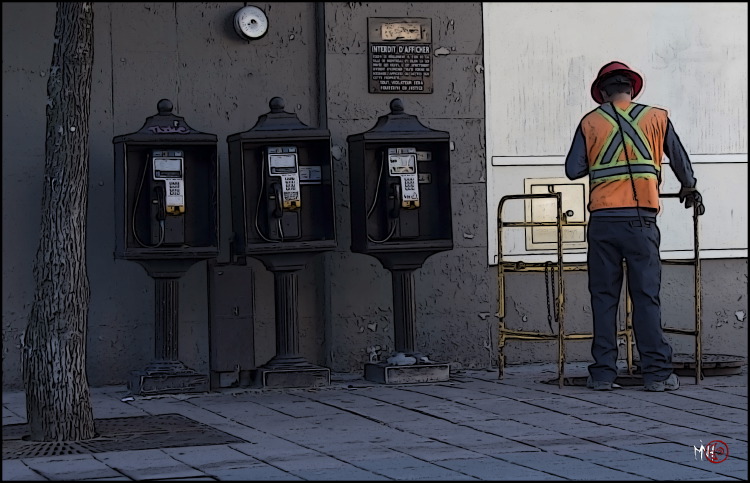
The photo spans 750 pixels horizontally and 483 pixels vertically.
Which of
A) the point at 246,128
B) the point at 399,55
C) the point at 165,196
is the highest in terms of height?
the point at 399,55

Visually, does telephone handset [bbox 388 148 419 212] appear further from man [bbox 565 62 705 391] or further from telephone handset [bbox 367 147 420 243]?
man [bbox 565 62 705 391]

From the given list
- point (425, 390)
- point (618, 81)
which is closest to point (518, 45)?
point (618, 81)

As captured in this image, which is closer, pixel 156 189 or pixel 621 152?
pixel 621 152

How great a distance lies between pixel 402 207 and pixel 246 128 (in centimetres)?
133

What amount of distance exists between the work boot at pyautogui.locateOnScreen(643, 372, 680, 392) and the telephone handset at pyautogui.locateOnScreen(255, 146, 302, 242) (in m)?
2.56

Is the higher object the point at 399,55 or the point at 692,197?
the point at 399,55

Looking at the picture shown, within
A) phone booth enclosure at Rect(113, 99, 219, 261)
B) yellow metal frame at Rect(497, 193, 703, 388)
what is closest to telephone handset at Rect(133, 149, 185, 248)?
phone booth enclosure at Rect(113, 99, 219, 261)

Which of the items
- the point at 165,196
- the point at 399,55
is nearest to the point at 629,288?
the point at 399,55

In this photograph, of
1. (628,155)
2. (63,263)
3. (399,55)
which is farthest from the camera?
(399,55)

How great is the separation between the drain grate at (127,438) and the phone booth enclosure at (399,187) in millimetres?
2204

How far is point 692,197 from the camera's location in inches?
328

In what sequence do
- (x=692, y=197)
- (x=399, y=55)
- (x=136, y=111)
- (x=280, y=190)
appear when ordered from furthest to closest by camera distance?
1. (x=399, y=55)
2. (x=136, y=111)
3. (x=280, y=190)
4. (x=692, y=197)

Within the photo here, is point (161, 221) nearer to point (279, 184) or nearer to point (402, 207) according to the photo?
point (279, 184)

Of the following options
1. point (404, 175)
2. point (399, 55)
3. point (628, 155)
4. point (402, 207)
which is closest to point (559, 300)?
point (628, 155)
